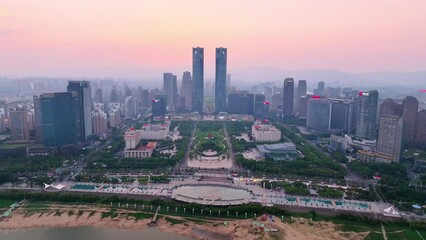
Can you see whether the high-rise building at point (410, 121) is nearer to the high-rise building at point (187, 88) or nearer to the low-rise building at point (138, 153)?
the low-rise building at point (138, 153)

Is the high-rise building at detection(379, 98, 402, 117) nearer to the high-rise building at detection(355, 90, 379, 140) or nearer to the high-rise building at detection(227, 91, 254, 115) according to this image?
the high-rise building at detection(355, 90, 379, 140)

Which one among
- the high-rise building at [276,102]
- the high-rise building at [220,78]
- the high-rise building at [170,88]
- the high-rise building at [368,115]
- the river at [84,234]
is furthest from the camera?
the high-rise building at [276,102]

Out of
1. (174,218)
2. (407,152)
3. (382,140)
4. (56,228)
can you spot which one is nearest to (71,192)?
(56,228)

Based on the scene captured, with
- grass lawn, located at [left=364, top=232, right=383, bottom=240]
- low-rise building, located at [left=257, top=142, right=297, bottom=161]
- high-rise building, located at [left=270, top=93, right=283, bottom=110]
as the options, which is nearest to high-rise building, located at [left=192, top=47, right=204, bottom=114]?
high-rise building, located at [left=270, top=93, right=283, bottom=110]

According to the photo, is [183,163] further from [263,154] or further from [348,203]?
[348,203]

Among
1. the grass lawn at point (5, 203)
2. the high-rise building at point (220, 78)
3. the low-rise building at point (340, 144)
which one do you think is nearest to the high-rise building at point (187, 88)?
the high-rise building at point (220, 78)

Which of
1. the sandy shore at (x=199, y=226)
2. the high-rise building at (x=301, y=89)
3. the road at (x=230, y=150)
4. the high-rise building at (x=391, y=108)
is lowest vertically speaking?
the sandy shore at (x=199, y=226)
